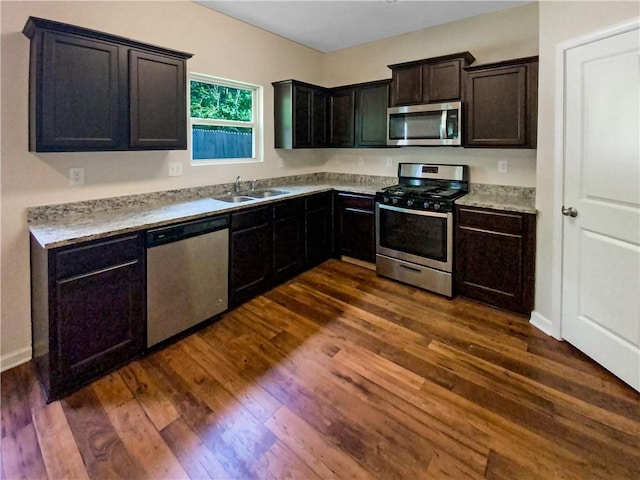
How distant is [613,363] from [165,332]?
2.93 metres

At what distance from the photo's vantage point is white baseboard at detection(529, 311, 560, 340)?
2.66 m

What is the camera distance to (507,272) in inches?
119

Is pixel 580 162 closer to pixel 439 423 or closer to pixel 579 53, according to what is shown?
pixel 579 53

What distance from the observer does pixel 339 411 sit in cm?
193

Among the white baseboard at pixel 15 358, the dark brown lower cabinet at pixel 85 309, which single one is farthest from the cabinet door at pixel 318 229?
the white baseboard at pixel 15 358

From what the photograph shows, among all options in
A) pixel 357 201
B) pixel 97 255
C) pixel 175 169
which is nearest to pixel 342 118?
pixel 357 201

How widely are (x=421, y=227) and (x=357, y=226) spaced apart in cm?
87

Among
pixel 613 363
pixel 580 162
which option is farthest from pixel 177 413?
pixel 580 162

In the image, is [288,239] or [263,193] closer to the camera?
[288,239]

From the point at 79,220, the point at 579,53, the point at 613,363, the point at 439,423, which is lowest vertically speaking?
the point at 439,423

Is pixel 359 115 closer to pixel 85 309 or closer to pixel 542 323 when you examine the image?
pixel 542 323

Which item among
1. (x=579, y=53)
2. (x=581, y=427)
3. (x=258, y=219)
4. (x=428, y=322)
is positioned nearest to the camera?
(x=581, y=427)

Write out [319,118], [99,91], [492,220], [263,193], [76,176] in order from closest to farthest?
[99,91]
[76,176]
[492,220]
[263,193]
[319,118]

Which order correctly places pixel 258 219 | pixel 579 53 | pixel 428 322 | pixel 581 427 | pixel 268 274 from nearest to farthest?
1. pixel 581 427
2. pixel 579 53
3. pixel 428 322
4. pixel 258 219
5. pixel 268 274
